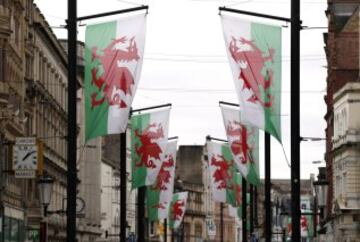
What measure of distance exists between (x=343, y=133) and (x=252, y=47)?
255 feet

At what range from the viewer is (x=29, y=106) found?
81.2 metres

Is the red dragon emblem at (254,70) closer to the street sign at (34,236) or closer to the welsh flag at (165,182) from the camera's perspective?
the welsh flag at (165,182)

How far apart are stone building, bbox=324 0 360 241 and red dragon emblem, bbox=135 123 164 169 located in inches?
2279

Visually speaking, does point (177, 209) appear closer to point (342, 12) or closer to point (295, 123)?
point (342, 12)

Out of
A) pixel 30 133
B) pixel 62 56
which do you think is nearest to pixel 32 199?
pixel 30 133

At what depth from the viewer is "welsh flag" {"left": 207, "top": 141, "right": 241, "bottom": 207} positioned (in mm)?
59188

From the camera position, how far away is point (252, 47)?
3033cm

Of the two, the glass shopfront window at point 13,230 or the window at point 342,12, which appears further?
the window at point 342,12

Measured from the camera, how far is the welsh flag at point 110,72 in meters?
31.2

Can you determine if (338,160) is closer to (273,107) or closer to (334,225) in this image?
(334,225)

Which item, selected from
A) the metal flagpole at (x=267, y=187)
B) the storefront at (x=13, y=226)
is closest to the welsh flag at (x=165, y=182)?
the storefront at (x=13, y=226)

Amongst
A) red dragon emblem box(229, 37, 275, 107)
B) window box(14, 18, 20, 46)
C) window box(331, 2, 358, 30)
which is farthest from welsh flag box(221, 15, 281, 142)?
window box(331, 2, 358, 30)

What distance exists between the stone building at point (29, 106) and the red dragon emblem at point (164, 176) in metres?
6.41

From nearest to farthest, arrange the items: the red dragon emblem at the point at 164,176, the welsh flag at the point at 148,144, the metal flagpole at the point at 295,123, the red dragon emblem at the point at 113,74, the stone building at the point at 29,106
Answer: the metal flagpole at the point at 295,123 → the red dragon emblem at the point at 113,74 → the welsh flag at the point at 148,144 → the red dragon emblem at the point at 164,176 → the stone building at the point at 29,106
